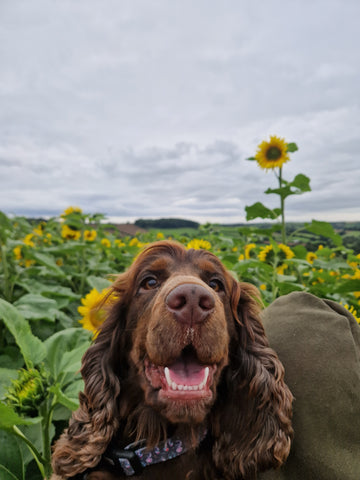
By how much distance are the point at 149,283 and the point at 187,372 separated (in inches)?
16.1

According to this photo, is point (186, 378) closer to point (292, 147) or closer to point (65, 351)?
point (65, 351)

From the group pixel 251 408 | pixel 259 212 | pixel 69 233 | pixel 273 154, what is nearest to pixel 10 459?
pixel 251 408

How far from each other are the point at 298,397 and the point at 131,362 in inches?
28.1

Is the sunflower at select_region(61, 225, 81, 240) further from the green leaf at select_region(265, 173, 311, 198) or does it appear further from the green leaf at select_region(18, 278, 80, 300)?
the green leaf at select_region(265, 173, 311, 198)

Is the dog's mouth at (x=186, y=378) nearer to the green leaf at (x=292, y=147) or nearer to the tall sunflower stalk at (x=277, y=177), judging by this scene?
the tall sunflower stalk at (x=277, y=177)

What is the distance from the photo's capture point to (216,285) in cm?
150

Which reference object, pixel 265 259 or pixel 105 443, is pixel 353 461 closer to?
pixel 105 443

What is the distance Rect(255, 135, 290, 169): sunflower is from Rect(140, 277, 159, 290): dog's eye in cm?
257

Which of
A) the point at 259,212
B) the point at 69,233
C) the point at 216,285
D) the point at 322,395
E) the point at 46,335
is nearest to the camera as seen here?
the point at 322,395

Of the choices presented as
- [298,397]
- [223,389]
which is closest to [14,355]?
[223,389]

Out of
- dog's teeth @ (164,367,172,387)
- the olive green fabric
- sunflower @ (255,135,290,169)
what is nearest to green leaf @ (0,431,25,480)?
dog's teeth @ (164,367,172,387)

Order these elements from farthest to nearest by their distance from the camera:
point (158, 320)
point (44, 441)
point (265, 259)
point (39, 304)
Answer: point (265, 259), point (39, 304), point (44, 441), point (158, 320)

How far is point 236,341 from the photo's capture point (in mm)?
1541

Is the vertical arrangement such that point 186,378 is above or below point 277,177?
below
